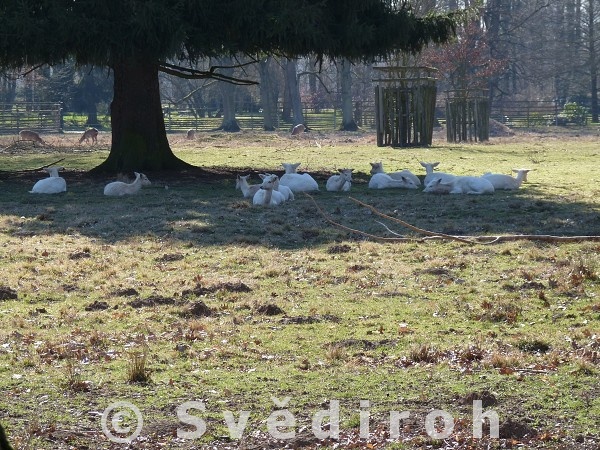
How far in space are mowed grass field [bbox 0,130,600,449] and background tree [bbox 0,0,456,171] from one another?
14.8 feet

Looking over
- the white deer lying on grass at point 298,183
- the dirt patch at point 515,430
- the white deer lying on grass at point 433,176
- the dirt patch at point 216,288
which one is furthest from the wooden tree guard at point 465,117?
the dirt patch at point 515,430

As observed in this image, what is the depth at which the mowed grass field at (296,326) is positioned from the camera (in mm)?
5980

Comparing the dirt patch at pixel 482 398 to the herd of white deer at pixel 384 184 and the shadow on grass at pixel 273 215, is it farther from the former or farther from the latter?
the herd of white deer at pixel 384 184

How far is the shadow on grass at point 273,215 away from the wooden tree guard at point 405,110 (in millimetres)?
14935

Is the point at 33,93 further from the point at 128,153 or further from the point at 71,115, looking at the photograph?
the point at 128,153

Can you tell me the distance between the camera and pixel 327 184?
19750 mm

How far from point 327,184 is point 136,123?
17.5 ft

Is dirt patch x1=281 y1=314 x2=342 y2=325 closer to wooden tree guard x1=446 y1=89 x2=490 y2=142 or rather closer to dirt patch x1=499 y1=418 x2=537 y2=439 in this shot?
dirt patch x1=499 y1=418 x2=537 y2=439

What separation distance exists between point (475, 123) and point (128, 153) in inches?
846

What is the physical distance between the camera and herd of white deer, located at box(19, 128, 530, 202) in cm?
1753

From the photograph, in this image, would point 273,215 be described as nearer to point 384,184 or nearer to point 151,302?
point 384,184

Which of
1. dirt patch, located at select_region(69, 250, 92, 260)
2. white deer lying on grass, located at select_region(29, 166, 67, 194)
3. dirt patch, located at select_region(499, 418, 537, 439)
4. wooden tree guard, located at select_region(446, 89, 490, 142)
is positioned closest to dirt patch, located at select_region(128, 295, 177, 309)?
dirt patch, located at select_region(69, 250, 92, 260)

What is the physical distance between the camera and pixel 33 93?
77.8 m

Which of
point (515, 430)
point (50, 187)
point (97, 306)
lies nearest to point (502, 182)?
point (50, 187)
